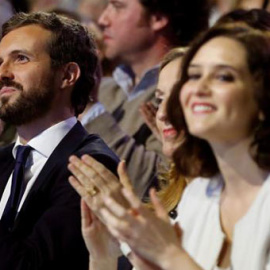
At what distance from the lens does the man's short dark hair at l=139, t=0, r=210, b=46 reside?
3.81 m

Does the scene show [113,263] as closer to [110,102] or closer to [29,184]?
[29,184]

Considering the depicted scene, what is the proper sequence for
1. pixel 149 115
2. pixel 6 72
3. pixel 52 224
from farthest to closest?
pixel 149 115 < pixel 6 72 < pixel 52 224

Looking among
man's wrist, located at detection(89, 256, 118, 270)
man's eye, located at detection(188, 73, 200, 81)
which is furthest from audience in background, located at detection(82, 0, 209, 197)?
man's eye, located at detection(188, 73, 200, 81)

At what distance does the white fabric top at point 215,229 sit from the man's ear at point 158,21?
1625 millimetres

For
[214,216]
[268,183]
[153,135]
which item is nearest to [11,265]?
[214,216]

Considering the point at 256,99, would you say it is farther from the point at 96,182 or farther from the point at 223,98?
the point at 96,182

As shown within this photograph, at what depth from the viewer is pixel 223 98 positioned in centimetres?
204

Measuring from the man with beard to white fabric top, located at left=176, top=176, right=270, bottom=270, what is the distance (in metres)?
0.46

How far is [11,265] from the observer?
2.54 m

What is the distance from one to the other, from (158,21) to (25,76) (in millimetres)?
1115

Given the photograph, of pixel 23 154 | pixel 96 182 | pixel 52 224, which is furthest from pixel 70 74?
pixel 96 182

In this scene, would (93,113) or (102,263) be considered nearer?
(102,263)

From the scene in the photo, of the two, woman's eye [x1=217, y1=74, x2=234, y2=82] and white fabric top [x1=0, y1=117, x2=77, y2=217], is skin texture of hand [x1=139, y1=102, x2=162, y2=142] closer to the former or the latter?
white fabric top [x1=0, y1=117, x2=77, y2=217]

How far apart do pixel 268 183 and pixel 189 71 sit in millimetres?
314
